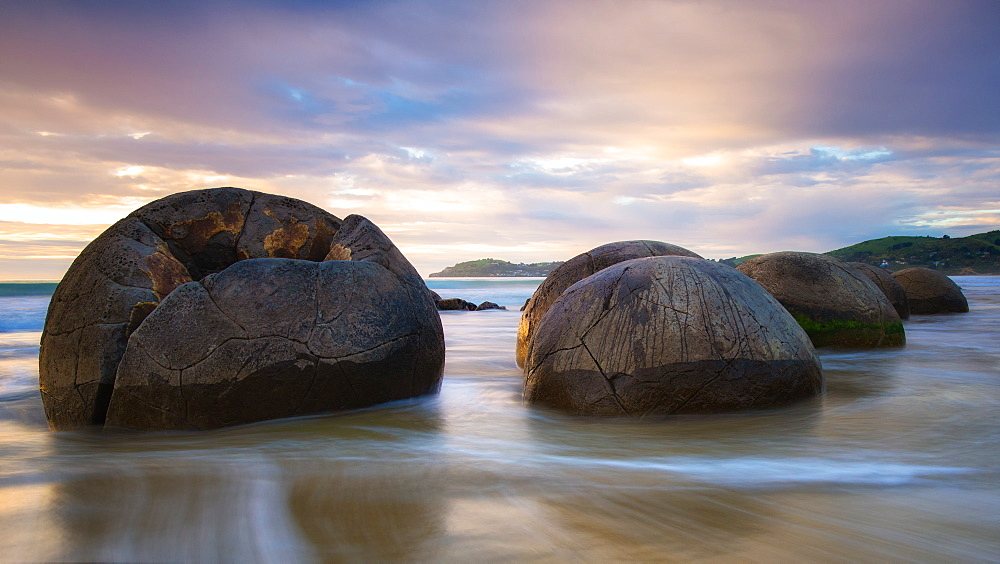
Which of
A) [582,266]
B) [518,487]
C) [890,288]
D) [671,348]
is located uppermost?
[582,266]

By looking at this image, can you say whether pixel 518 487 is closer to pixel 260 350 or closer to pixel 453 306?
pixel 260 350

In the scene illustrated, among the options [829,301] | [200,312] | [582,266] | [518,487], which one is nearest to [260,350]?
[200,312]

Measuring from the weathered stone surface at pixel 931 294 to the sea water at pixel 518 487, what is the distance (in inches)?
452

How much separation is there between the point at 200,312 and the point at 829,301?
707cm

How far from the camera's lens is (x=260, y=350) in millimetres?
3836

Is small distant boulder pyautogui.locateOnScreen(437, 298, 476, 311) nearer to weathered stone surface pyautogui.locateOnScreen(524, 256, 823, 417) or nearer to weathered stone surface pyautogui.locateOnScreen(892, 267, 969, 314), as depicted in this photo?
weathered stone surface pyautogui.locateOnScreen(892, 267, 969, 314)

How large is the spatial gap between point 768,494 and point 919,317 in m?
13.3

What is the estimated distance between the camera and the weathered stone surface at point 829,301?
7672 mm

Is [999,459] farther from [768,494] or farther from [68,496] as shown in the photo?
[68,496]

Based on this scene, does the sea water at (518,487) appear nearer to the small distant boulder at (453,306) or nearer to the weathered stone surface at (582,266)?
the weathered stone surface at (582,266)

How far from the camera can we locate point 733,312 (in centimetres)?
428

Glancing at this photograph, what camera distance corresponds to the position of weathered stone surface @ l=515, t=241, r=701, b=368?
655 centimetres

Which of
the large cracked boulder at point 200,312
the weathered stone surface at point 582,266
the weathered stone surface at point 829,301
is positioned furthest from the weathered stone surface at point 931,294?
the large cracked boulder at point 200,312

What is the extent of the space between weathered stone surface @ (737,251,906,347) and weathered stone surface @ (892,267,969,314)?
7485mm
